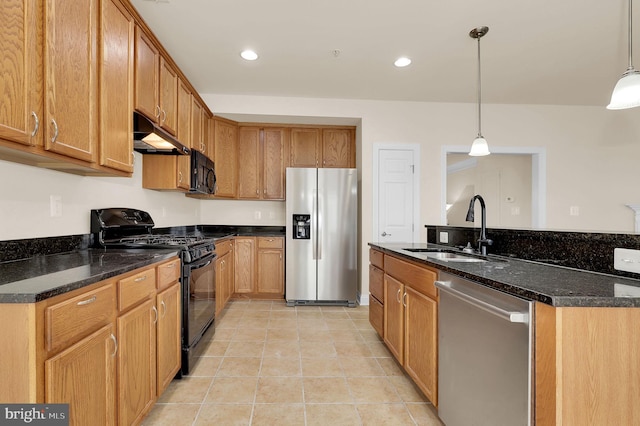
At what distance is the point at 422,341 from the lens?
1738 millimetres

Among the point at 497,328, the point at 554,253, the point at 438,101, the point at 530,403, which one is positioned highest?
the point at 438,101

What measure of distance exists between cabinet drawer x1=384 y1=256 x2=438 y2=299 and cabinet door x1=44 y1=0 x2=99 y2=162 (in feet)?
6.28

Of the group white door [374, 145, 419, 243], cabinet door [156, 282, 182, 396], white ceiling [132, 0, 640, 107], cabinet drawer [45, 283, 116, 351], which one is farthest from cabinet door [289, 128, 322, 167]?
cabinet drawer [45, 283, 116, 351]

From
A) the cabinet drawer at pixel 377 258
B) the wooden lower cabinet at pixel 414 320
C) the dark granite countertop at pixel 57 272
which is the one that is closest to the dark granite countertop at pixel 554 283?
the wooden lower cabinet at pixel 414 320

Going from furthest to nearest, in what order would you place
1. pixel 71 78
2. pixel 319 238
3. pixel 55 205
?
pixel 319 238, pixel 55 205, pixel 71 78

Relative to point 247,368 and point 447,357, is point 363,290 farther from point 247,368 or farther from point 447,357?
point 447,357

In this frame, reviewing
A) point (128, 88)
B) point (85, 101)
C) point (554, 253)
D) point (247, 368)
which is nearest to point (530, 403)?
point (554, 253)

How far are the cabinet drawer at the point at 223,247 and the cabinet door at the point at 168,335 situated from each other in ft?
3.74

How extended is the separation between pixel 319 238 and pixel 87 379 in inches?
111

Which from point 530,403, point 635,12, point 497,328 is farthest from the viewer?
point 635,12

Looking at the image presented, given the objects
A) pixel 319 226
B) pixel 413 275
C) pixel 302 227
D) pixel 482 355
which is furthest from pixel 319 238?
pixel 482 355

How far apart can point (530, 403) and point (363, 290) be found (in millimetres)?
2924

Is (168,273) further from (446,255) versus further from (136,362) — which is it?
(446,255)

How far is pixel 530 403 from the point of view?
970mm
